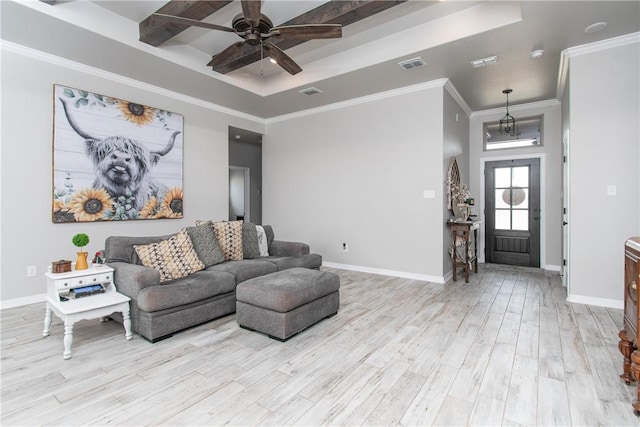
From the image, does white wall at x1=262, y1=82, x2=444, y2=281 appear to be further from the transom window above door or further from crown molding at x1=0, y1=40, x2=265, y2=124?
the transom window above door

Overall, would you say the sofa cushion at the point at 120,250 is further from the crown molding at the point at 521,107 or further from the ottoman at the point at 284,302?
the crown molding at the point at 521,107

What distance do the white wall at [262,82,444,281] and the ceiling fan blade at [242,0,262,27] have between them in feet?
A: 9.67

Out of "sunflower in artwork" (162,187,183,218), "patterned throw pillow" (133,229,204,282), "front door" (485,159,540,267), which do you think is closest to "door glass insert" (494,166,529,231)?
"front door" (485,159,540,267)

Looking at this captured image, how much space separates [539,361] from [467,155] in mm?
4629

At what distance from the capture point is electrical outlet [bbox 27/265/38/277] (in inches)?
143

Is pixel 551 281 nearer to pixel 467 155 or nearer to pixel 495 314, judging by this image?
pixel 495 314

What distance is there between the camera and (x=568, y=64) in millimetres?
3801

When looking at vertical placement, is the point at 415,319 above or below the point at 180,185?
below

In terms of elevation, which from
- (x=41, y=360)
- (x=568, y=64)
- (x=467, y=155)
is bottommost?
(x=41, y=360)

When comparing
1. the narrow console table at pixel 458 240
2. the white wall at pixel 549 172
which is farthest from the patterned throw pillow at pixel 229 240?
the white wall at pixel 549 172

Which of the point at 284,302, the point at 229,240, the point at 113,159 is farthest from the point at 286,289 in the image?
the point at 113,159

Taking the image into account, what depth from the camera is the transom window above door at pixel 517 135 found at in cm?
592

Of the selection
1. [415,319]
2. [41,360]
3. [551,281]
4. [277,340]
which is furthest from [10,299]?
[551,281]

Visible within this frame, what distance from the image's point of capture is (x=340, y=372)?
217 centimetres
